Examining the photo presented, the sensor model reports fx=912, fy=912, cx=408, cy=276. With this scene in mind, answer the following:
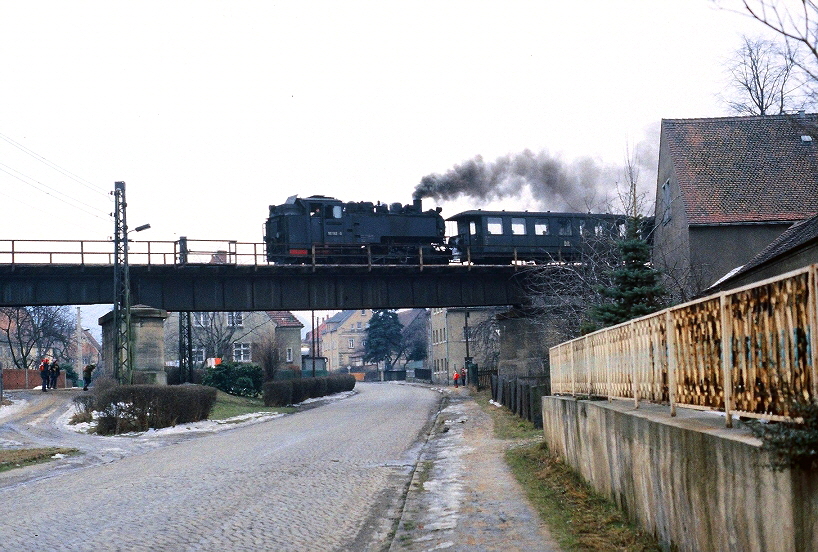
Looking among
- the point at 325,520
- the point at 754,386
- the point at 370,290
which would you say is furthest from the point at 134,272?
the point at 754,386

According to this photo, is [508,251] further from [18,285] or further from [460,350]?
[460,350]

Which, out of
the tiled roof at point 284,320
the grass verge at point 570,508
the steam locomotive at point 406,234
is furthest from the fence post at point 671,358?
the tiled roof at point 284,320

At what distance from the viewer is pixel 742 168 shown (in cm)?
3728

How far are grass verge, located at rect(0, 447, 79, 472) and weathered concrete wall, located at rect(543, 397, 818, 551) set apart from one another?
11305 millimetres

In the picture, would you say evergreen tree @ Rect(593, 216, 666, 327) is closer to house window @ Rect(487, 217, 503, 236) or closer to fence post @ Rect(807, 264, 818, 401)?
fence post @ Rect(807, 264, 818, 401)

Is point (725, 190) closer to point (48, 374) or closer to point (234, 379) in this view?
point (234, 379)

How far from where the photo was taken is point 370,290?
42.8 meters

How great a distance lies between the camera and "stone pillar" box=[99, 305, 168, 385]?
38.2 m

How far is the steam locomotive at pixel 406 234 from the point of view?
43.4 meters

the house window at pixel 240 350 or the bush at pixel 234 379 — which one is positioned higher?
the house window at pixel 240 350

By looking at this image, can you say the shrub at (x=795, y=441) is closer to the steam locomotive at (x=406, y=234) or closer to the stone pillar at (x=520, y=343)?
the steam locomotive at (x=406, y=234)

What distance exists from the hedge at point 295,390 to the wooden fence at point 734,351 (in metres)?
33.6

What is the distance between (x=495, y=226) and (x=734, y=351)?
4146 centimetres

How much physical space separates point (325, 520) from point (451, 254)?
36913mm
